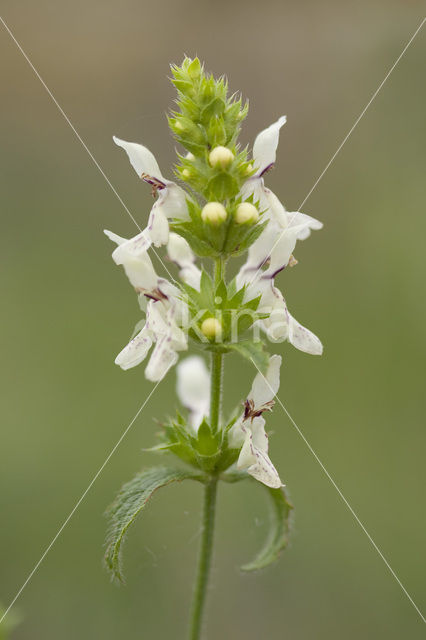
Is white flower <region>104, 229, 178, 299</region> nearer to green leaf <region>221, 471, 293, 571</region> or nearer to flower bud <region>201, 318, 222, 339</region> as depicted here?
flower bud <region>201, 318, 222, 339</region>

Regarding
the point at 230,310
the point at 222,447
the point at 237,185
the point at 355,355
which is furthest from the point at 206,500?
the point at 355,355

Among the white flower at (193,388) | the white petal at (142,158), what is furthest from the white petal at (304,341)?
the white flower at (193,388)

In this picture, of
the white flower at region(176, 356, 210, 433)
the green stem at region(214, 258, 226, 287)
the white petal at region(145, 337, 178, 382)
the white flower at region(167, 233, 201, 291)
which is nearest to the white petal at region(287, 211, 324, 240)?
the green stem at region(214, 258, 226, 287)

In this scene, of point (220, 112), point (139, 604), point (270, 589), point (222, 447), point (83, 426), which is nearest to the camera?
point (220, 112)

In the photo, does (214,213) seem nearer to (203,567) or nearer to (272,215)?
(272,215)

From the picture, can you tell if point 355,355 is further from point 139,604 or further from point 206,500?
point 206,500
